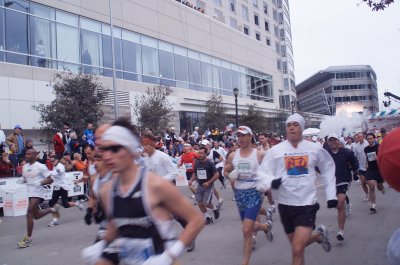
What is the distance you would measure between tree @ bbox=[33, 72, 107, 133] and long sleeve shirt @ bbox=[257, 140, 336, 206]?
15244 millimetres

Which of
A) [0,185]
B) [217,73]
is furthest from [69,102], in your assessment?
[217,73]

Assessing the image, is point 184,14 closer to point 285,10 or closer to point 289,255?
point 289,255

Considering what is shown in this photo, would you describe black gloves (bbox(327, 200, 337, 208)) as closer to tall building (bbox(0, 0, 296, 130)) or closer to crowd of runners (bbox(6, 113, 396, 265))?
crowd of runners (bbox(6, 113, 396, 265))

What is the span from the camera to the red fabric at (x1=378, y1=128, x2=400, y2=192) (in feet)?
5.30

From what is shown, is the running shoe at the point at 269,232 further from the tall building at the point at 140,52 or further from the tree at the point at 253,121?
the tree at the point at 253,121

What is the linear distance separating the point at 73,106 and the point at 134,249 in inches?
680

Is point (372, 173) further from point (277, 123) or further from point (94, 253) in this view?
point (277, 123)

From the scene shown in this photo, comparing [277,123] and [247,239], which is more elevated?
[277,123]

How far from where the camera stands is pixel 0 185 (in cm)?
1335

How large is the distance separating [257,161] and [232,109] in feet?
109

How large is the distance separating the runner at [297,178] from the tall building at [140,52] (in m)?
17.1

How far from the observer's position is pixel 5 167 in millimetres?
14578

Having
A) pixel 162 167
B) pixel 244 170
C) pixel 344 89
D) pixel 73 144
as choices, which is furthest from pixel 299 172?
pixel 344 89

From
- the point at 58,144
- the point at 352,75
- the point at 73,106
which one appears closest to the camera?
the point at 58,144
